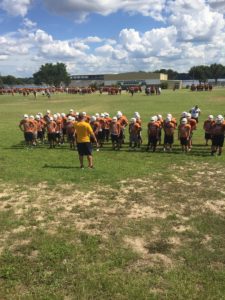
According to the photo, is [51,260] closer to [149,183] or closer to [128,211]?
[128,211]

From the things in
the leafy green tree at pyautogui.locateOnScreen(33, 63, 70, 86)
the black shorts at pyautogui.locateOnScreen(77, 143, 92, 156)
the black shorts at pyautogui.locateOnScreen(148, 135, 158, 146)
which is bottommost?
the black shorts at pyautogui.locateOnScreen(148, 135, 158, 146)

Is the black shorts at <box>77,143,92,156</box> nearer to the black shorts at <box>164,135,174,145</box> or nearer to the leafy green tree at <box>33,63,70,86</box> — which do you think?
the black shorts at <box>164,135,174,145</box>

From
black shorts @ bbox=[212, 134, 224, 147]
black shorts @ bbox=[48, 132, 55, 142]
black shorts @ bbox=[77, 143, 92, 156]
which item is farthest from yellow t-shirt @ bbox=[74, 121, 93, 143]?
black shorts @ bbox=[212, 134, 224, 147]

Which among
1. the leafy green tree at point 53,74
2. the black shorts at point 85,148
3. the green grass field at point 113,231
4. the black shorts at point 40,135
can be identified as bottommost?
the green grass field at point 113,231

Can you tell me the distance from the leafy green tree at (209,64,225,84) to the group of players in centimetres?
12015

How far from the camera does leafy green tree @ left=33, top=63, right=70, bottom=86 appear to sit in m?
148

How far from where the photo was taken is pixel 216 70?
133 metres

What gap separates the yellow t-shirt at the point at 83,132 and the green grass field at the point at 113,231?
1171 mm

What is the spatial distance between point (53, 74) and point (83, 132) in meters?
140

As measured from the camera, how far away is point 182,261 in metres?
7.41

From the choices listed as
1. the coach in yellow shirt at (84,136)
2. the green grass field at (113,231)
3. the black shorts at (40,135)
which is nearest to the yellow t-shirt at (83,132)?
the coach in yellow shirt at (84,136)

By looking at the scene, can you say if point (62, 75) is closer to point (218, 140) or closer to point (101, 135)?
point (101, 135)

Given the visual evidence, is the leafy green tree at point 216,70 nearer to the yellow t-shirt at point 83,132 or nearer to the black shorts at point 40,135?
the black shorts at point 40,135

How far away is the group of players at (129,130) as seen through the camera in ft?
57.3
